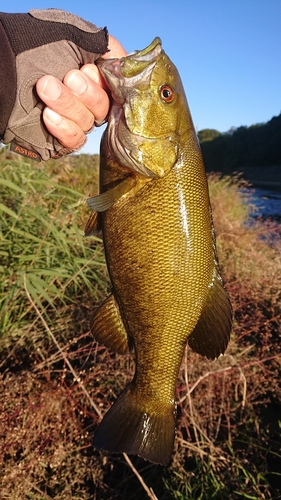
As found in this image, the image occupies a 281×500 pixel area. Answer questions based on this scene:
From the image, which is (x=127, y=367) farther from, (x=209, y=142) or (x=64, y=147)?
(x=209, y=142)

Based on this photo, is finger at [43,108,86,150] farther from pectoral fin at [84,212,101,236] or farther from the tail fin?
the tail fin

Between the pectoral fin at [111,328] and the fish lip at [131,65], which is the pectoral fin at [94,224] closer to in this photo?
the pectoral fin at [111,328]

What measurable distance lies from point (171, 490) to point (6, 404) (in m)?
1.50

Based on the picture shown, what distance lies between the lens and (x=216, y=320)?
1910mm

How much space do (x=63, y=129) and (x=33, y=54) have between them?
1.05 ft

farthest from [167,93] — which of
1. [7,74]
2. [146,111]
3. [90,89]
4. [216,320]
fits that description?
[216,320]

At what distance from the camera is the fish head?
69.1 inches

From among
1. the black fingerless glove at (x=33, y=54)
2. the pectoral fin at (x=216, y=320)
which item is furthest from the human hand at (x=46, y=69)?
the pectoral fin at (x=216, y=320)

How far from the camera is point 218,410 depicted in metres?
3.94

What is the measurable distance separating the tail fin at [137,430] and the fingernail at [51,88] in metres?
1.40

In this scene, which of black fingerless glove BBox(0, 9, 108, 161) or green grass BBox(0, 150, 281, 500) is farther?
green grass BBox(0, 150, 281, 500)

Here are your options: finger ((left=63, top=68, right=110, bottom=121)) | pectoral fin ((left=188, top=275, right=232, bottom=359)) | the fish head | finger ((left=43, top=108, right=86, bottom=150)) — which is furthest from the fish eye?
pectoral fin ((left=188, top=275, right=232, bottom=359))

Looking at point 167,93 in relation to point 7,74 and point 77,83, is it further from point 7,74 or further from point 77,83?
point 7,74

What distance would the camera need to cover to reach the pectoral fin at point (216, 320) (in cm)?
190
